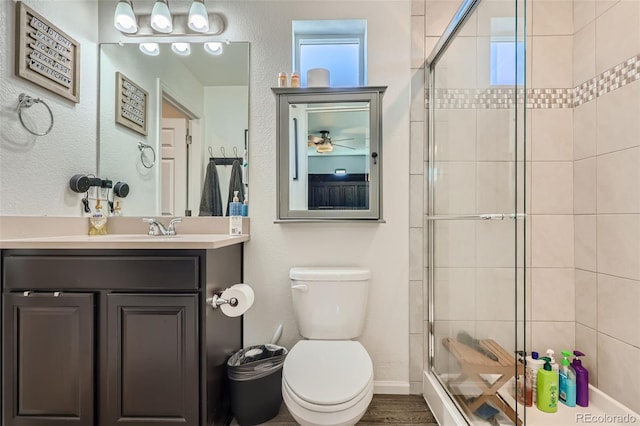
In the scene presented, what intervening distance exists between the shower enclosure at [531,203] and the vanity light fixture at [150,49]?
1.59m

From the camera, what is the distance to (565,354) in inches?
63.2

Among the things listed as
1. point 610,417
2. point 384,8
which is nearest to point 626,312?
point 610,417

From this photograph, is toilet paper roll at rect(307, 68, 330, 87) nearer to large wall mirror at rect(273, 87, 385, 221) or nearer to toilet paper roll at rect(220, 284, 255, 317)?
large wall mirror at rect(273, 87, 385, 221)

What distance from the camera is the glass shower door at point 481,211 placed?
3.21 ft

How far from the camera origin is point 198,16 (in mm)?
1774

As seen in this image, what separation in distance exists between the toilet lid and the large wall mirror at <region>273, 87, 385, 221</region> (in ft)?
2.23

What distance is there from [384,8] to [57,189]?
80.5 inches

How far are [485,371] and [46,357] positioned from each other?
1726 millimetres


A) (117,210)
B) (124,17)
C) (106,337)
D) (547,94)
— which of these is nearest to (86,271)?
(106,337)

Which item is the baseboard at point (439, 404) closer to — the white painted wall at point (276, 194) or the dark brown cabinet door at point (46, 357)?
the white painted wall at point (276, 194)

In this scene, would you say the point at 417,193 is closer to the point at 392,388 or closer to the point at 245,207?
the point at 245,207

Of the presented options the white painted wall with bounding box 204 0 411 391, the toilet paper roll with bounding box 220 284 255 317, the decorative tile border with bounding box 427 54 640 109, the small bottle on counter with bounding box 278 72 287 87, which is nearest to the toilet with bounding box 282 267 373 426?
the white painted wall with bounding box 204 0 411 391

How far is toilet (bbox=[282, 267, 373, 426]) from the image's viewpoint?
3.82 feet

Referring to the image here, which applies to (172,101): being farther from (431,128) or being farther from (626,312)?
(626,312)
